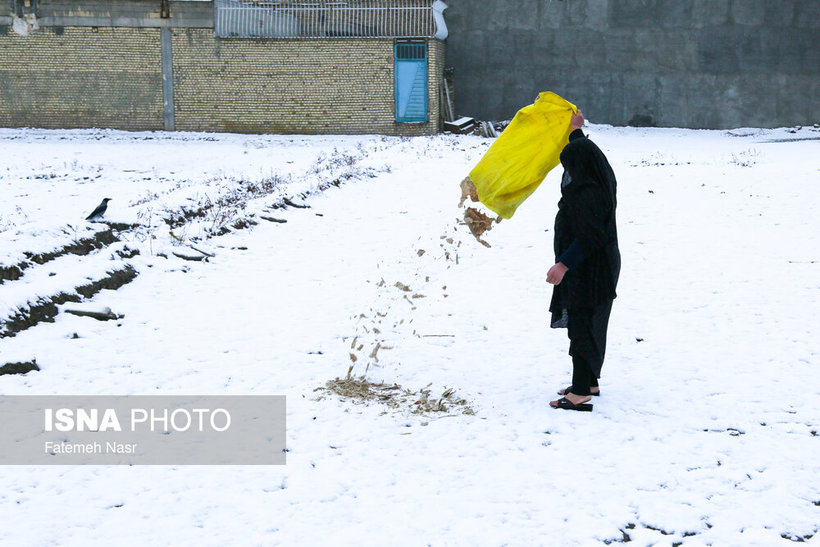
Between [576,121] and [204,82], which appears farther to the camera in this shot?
[204,82]

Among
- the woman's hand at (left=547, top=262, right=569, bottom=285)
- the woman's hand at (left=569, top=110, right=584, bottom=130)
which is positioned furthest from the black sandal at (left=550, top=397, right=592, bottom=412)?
the woman's hand at (left=569, top=110, right=584, bottom=130)

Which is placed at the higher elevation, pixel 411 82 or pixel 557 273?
pixel 411 82

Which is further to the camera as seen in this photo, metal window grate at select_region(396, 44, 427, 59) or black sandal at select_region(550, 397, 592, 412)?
metal window grate at select_region(396, 44, 427, 59)

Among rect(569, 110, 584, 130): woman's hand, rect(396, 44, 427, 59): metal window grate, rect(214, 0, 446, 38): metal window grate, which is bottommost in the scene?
rect(569, 110, 584, 130): woman's hand

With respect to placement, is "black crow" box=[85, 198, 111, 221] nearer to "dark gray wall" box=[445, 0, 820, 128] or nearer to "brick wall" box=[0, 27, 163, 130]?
"brick wall" box=[0, 27, 163, 130]

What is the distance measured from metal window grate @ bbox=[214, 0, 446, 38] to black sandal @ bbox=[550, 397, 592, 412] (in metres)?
19.9

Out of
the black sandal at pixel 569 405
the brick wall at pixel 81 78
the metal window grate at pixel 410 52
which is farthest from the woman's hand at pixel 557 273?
the brick wall at pixel 81 78

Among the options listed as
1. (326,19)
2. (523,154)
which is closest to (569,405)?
(523,154)

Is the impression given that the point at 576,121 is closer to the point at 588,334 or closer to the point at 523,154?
the point at 523,154

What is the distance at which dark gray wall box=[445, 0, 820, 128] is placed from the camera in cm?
2405

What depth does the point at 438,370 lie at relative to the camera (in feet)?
15.8

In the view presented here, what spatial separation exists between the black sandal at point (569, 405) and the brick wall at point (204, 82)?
19.8 m

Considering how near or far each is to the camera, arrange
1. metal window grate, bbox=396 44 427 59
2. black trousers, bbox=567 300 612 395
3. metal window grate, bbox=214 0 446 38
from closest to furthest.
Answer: black trousers, bbox=567 300 612 395 → metal window grate, bbox=214 0 446 38 → metal window grate, bbox=396 44 427 59

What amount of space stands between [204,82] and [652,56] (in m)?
14.0
